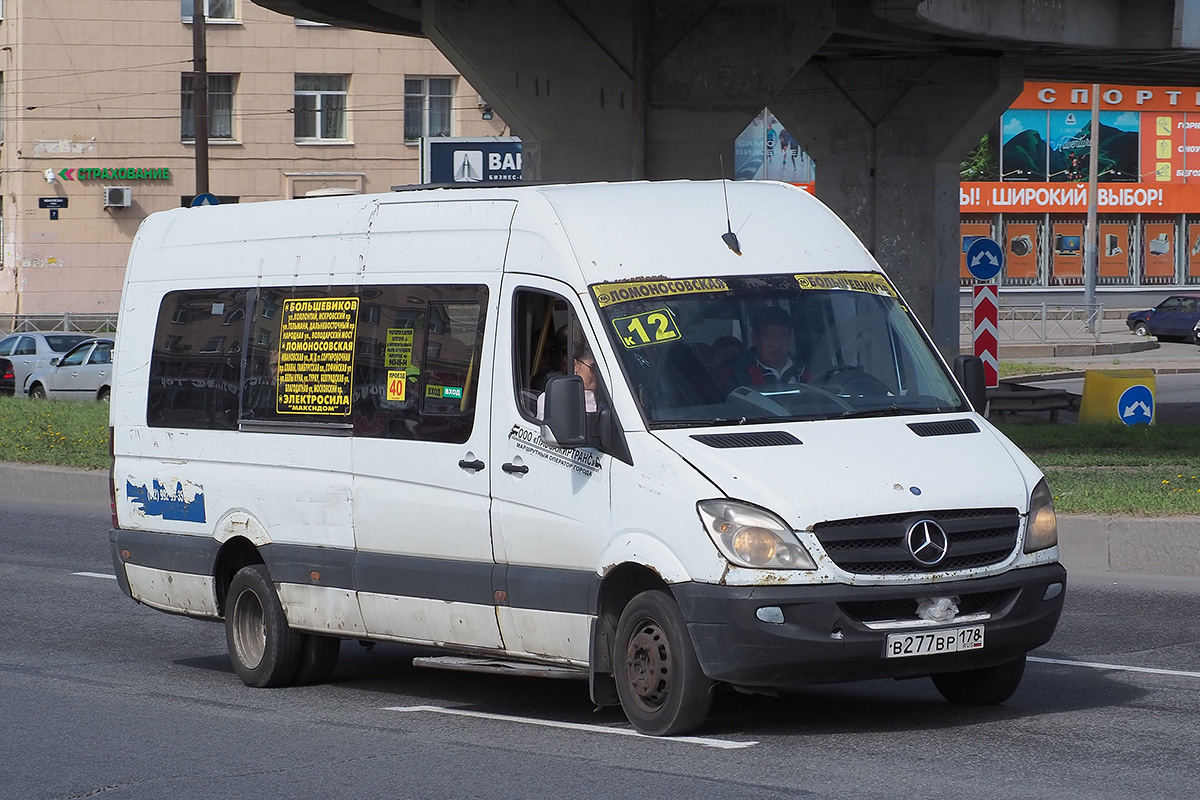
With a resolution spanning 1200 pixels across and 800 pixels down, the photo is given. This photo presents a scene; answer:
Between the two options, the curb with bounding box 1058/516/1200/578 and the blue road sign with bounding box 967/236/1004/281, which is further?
the blue road sign with bounding box 967/236/1004/281

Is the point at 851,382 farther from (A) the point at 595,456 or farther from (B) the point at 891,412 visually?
(A) the point at 595,456

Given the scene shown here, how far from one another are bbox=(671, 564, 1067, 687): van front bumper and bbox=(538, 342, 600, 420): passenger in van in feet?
3.37

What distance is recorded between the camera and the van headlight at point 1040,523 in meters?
7.39

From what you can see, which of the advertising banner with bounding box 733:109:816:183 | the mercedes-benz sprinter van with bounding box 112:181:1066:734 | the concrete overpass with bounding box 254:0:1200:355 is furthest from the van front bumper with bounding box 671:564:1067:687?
the advertising banner with bounding box 733:109:816:183

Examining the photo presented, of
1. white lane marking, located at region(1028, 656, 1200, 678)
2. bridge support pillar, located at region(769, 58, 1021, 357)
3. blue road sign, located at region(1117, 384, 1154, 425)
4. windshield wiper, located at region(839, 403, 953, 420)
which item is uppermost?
bridge support pillar, located at region(769, 58, 1021, 357)

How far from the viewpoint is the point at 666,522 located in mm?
7141

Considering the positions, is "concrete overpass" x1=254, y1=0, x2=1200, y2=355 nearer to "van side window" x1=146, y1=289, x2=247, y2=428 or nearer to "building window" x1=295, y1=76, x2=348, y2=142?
"van side window" x1=146, y1=289, x2=247, y2=428

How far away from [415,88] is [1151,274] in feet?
89.9

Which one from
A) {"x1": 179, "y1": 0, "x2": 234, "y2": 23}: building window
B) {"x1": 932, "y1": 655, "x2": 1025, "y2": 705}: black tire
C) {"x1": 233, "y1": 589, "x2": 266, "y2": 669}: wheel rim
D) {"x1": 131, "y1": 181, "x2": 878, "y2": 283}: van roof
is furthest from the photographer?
{"x1": 179, "y1": 0, "x2": 234, "y2": 23}: building window

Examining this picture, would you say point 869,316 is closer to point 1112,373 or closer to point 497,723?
point 497,723

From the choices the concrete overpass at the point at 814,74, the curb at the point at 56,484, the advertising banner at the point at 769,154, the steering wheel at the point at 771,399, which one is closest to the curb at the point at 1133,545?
the steering wheel at the point at 771,399

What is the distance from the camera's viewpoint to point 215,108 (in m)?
55.7

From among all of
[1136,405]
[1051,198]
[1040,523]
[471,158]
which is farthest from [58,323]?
[1040,523]

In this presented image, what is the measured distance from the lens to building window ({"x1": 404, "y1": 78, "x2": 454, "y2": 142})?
187 feet
